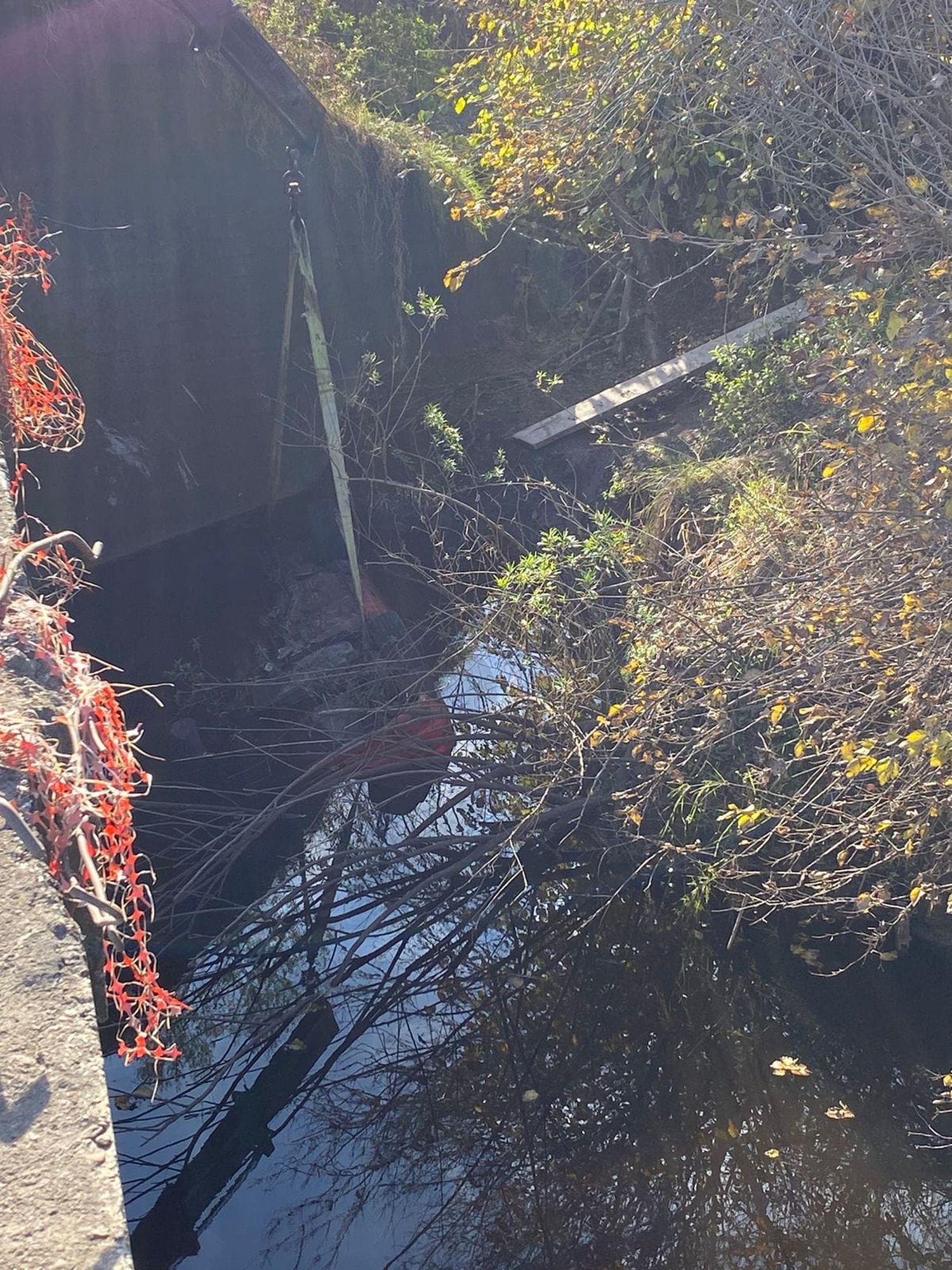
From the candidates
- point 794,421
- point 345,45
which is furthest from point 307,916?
point 345,45

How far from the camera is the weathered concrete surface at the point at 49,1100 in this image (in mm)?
1188

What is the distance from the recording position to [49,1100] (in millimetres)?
1304

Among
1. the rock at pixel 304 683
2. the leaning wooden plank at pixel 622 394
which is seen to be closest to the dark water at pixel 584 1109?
the rock at pixel 304 683

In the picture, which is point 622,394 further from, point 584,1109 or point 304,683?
point 584,1109

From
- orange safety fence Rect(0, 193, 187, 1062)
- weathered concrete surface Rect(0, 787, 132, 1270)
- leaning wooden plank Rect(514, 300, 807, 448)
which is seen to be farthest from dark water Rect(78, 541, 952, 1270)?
leaning wooden plank Rect(514, 300, 807, 448)

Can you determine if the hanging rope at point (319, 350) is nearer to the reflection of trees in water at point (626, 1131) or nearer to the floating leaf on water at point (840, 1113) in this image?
the reflection of trees in water at point (626, 1131)

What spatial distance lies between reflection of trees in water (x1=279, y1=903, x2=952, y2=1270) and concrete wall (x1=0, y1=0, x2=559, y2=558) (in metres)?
3.99

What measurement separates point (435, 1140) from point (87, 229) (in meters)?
5.57

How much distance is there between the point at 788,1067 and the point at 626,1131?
74 cm

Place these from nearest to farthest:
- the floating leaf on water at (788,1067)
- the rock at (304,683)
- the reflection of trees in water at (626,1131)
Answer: the reflection of trees in water at (626,1131) → the floating leaf on water at (788,1067) → the rock at (304,683)

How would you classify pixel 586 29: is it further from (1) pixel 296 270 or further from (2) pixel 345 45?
(2) pixel 345 45

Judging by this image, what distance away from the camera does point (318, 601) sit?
7.20m

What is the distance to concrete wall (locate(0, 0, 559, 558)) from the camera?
6281 millimetres

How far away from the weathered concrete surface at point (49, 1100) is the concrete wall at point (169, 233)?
5324 mm
